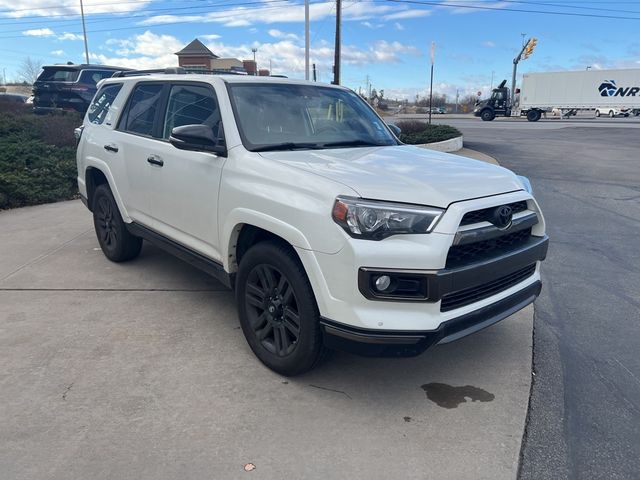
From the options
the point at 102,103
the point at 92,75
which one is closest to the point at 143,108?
the point at 102,103

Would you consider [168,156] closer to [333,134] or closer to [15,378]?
[333,134]

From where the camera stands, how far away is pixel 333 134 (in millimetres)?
4121

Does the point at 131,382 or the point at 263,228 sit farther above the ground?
the point at 263,228

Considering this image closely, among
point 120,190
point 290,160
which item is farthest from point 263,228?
point 120,190

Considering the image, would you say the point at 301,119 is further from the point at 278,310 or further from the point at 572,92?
the point at 572,92

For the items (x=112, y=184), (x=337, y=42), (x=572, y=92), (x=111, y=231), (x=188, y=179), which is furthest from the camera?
(x=572, y=92)

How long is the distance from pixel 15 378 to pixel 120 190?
224 centimetres

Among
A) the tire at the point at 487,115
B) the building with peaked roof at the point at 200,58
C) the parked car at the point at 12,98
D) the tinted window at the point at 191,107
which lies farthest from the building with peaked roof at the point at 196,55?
the tinted window at the point at 191,107

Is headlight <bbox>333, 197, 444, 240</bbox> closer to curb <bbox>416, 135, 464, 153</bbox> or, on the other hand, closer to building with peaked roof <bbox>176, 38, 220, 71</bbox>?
curb <bbox>416, 135, 464, 153</bbox>

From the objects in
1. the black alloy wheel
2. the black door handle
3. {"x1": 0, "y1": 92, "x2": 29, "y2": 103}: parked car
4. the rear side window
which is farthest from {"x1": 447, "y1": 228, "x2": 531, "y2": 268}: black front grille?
{"x1": 0, "y1": 92, "x2": 29, "y2": 103}: parked car

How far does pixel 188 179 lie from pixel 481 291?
2.28 m

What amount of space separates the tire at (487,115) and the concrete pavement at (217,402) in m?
41.8

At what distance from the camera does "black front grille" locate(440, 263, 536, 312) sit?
9.45 feet

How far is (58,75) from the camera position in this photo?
15.6m
